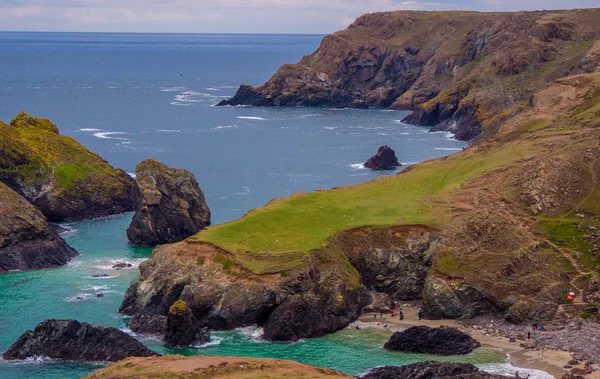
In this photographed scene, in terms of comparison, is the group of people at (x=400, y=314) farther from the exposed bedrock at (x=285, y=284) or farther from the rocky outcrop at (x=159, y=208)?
the rocky outcrop at (x=159, y=208)

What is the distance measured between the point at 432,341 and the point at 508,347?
5617mm

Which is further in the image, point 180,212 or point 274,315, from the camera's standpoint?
point 180,212

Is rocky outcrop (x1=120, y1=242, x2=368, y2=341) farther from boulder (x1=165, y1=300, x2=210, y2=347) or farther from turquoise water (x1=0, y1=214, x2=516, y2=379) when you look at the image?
boulder (x1=165, y1=300, x2=210, y2=347)

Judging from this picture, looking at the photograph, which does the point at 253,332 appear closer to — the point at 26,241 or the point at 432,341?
the point at 432,341

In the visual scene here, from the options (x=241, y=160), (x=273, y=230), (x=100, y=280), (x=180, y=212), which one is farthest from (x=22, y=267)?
(x=241, y=160)

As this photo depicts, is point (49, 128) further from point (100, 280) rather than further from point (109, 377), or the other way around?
point (109, 377)

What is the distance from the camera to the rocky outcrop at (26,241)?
294ft

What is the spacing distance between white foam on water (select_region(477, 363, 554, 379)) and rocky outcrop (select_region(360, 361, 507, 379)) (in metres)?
1.89

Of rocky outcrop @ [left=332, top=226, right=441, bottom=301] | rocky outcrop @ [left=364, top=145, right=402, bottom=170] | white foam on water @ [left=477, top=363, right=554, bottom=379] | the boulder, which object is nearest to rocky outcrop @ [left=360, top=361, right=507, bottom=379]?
white foam on water @ [left=477, top=363, right=554, bottom=379]

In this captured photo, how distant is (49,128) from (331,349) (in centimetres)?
7077

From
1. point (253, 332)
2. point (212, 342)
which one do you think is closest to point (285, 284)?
point (253, 332)

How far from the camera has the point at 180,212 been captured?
9681cm

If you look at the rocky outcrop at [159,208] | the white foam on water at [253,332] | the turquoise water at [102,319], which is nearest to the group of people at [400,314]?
the turquoise water at [102,319]

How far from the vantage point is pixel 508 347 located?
2630 inches
